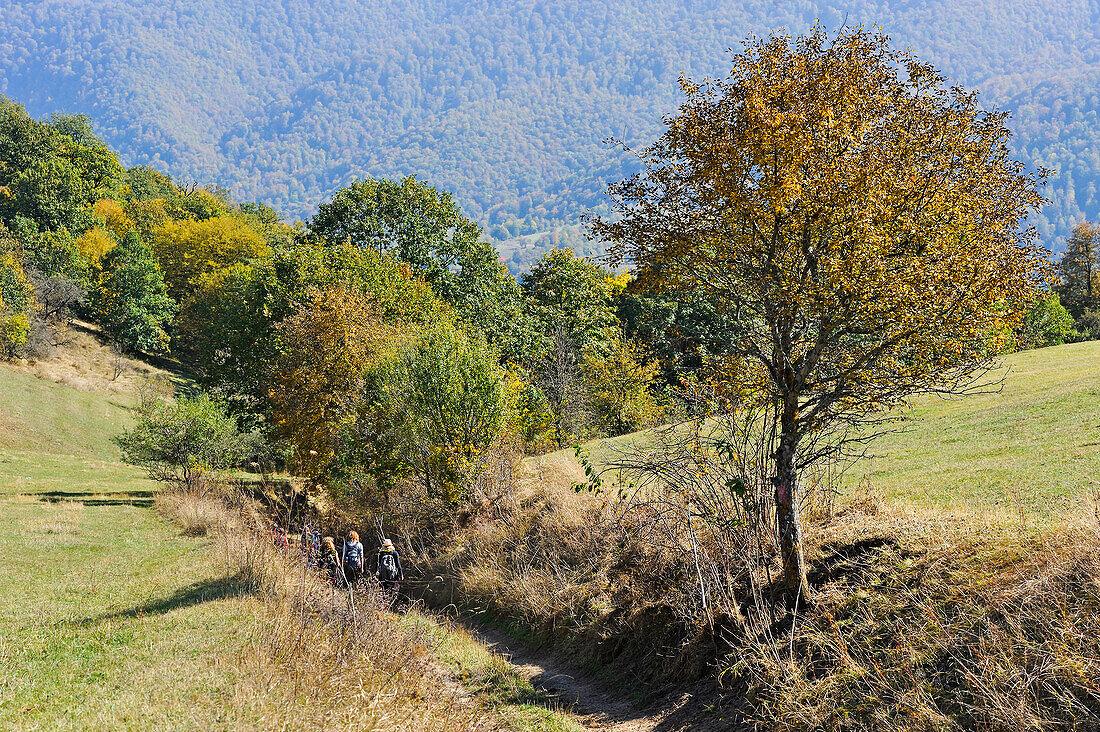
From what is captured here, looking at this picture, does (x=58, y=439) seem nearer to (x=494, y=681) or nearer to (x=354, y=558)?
(x=354, y=558)

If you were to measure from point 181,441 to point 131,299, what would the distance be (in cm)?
4281

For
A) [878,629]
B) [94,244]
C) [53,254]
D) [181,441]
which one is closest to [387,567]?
[878,629]

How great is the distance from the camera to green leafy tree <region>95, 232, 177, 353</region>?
66.8 m

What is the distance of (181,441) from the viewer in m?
32.7

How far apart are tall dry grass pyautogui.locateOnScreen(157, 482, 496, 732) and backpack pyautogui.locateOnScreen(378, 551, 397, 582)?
244 cm

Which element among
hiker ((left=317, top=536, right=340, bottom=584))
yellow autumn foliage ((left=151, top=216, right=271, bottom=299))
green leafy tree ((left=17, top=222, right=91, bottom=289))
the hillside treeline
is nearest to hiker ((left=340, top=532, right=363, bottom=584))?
hiker ((left=317, top=536, right=340, bottom=584))

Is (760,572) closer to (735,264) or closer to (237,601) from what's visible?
(735,264)

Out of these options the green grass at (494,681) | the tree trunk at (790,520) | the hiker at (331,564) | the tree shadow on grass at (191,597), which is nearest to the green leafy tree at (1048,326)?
the tree trunk at (790,520)

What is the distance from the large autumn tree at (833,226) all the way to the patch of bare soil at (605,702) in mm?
2239

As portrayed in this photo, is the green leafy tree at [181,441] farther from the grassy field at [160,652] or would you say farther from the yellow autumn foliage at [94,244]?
the yellow autumn foliage at [94,244]

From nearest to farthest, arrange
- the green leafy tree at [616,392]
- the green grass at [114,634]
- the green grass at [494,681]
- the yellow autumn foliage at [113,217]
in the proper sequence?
the green grass at [114,634], the green grass at [494,681], the green leafy tree at [616,392], the yellow autumn foliage at [113,217]

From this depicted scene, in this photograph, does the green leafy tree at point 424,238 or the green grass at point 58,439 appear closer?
the green grass at point 58,439

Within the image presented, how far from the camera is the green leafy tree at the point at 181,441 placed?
106 ft

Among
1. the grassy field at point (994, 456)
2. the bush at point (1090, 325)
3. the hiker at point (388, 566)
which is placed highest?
the bush at point (1090, 325)
